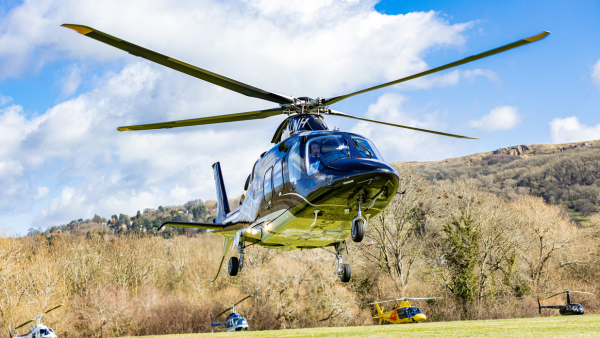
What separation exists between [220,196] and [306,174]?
10.4 m

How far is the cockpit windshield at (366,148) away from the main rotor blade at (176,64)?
9.84 ft

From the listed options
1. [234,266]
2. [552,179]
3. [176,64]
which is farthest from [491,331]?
[552,179]

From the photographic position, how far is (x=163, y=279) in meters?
63.0

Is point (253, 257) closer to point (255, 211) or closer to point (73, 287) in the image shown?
point (73, 287)

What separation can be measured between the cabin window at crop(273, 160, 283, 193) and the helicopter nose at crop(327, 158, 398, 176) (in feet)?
7.63

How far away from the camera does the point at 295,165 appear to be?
1170 cm

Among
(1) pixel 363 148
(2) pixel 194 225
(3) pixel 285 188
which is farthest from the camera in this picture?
(2) pixel 194 225

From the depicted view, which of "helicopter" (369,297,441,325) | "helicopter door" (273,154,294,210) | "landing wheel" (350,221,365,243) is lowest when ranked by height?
"helicopter" (369,297,441,325)

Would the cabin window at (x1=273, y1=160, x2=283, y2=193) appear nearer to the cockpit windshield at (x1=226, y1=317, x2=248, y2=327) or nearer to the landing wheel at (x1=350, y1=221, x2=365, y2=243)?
the landing wheel at (x1=350, y1=221, x2=365, y2=243)

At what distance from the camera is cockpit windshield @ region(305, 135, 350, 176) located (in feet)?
36.0

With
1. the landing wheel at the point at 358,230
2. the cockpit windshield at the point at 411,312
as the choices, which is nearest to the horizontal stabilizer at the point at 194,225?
the landing wheel at the point at 358,230

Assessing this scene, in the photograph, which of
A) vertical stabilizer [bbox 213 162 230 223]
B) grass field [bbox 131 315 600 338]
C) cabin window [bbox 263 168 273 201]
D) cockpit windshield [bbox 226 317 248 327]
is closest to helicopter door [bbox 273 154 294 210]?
cabin window [bbox 263 168 273 201]

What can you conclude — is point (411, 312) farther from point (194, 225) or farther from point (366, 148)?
point (366, 148)

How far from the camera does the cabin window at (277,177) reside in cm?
1249
